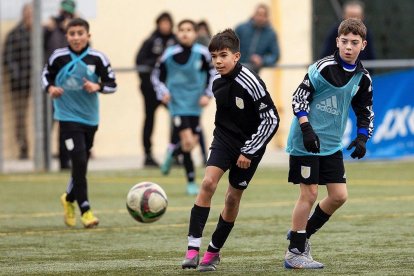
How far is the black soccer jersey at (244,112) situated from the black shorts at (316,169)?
0.33m

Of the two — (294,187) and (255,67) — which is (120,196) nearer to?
(294,187)

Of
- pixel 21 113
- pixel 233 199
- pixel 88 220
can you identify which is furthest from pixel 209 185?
pixel 21 113

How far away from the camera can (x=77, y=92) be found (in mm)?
12625

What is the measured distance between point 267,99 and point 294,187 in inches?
293

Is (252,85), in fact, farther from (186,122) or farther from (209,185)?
(186,122)

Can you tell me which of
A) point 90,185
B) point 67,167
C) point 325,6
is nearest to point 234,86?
point 90,185

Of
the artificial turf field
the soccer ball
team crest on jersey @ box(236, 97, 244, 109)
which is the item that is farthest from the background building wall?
team crest on jersey @ box(236, 97, 244, 109)

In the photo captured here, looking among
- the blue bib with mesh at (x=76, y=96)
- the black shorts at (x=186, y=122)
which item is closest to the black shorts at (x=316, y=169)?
the blue bib with mesh at (x=76, y=96)

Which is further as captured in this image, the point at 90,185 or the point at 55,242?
the point at 90,185

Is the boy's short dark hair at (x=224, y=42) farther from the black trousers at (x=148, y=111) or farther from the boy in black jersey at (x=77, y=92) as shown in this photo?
the black trousers at (x=148, y=111)

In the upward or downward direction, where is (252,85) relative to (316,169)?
upward

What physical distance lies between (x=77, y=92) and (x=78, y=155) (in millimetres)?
685

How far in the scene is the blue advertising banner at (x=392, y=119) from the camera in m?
20.4

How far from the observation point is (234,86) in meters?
9.00
